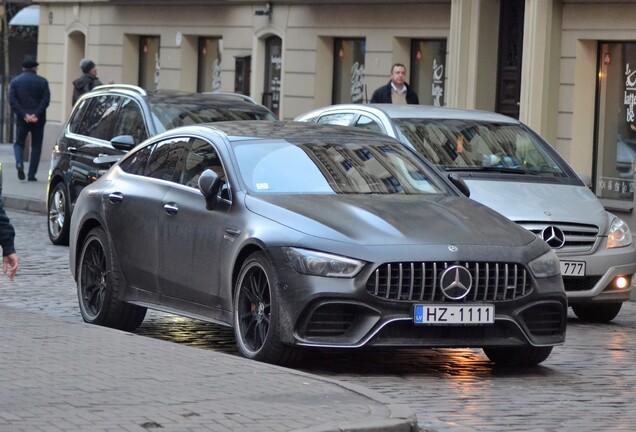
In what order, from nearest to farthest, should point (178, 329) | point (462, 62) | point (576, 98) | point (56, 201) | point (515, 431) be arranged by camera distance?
point (515, 431)
point (178, 329)
point (56, 201)
point (576, 98)
point (462, 62)

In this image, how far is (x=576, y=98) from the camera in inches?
887

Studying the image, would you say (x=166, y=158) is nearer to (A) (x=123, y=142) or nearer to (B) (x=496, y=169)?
(B) (x=496, y=169)

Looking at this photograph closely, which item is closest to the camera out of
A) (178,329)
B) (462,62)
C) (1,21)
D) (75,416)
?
(75,416)

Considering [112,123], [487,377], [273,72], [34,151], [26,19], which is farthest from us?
[26,19]

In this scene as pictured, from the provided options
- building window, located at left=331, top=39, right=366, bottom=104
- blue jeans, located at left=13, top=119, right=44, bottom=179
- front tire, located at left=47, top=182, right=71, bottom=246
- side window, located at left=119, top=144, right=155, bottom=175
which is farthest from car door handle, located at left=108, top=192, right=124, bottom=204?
blue jeans, located at left=13, top=119, right=44, bottom=179

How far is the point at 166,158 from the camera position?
1105 centimetres

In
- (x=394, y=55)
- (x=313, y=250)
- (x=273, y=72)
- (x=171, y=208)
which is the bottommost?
(x=313, y=250)

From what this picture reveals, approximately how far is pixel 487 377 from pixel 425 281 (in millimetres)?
866

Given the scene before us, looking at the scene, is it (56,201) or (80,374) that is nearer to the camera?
(80,374)

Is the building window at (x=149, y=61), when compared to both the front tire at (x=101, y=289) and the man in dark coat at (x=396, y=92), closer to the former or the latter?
the man in dark coat at (x=396, y=92)

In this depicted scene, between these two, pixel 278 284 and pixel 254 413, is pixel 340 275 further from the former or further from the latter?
pixel 254 413

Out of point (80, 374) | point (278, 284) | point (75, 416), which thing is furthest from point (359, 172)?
point (75, 416)

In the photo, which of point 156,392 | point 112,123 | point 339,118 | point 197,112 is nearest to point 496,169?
point 339,118

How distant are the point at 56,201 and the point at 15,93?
35.0ft
